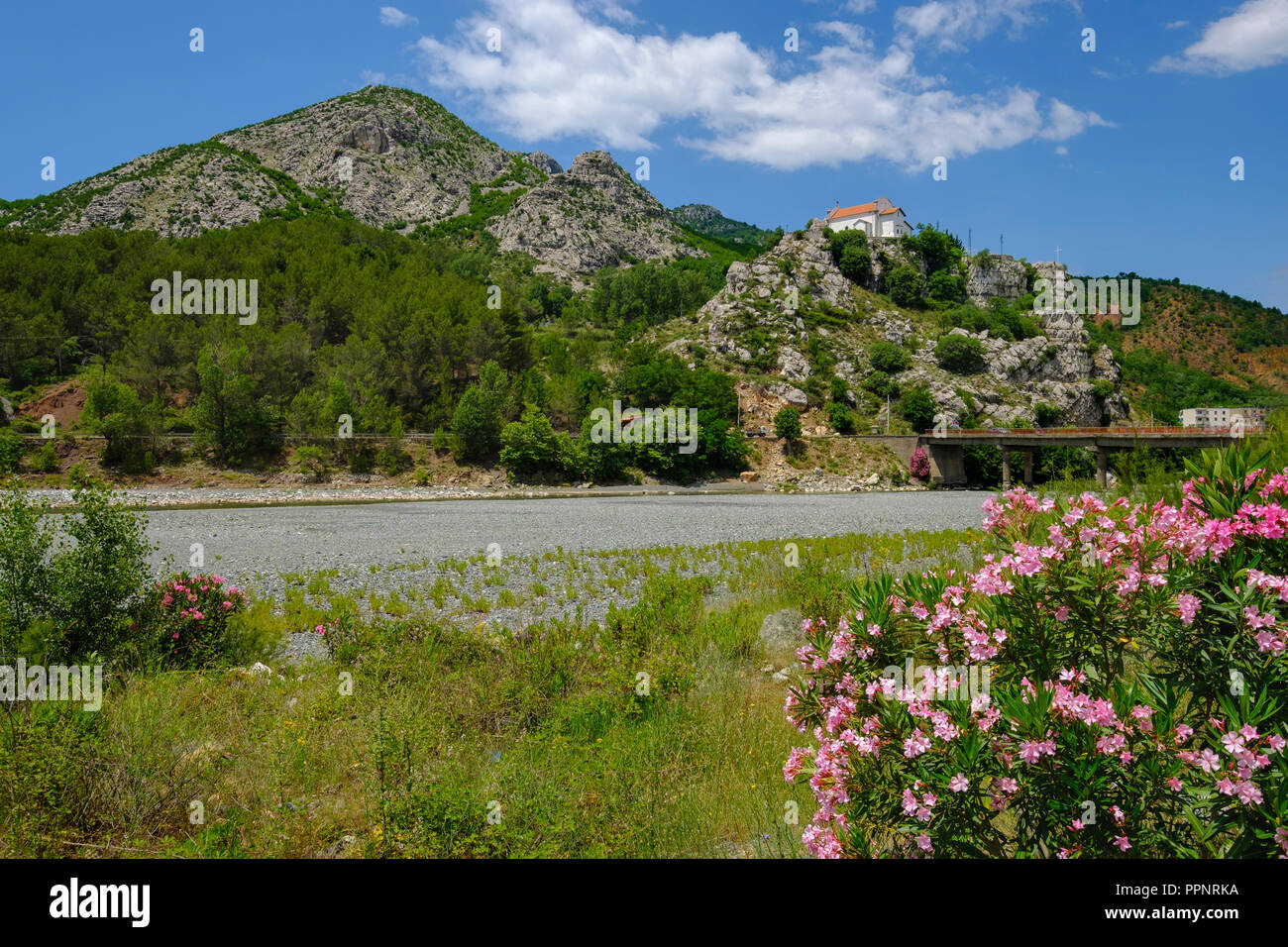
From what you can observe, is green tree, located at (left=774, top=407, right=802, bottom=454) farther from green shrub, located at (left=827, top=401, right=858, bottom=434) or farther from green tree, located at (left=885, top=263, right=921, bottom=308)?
green tree, located at (left=885, top=263, right=921, bottom=308)

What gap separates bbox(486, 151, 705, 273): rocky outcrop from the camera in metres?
157

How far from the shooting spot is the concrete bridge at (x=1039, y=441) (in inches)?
1957

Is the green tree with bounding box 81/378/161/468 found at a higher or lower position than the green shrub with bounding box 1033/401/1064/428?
lower

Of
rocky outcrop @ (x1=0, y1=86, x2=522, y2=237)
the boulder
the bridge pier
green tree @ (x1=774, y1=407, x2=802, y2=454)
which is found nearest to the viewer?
the boulder

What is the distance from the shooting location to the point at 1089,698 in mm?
2289

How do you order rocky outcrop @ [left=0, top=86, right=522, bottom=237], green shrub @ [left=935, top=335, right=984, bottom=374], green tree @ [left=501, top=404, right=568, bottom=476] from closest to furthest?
green tree @ [left=501, top=404, right=568, bottom=476] < green shrub @ [left=935, top=335, right=984, bottom=374] < rocky outcrop @ [left=0, top=86, right=522, bottom=237]

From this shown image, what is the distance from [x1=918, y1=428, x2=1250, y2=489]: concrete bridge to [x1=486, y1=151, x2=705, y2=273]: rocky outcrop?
349 ft

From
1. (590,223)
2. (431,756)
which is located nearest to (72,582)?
(431,756)

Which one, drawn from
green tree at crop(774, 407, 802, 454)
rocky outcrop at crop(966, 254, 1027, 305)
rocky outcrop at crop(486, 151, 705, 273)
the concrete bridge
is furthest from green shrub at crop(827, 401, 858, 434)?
rocky outcrop at crop(486, 151, 705, 273)

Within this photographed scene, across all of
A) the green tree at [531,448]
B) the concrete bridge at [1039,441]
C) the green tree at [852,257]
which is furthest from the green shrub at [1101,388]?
the green tree at [531,448]

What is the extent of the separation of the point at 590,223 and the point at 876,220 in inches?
2712

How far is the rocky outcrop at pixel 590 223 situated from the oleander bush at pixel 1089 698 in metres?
158

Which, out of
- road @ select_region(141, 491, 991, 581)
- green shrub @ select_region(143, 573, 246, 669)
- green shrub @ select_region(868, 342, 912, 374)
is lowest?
road @ select_region(141, 491, 991, 581)
